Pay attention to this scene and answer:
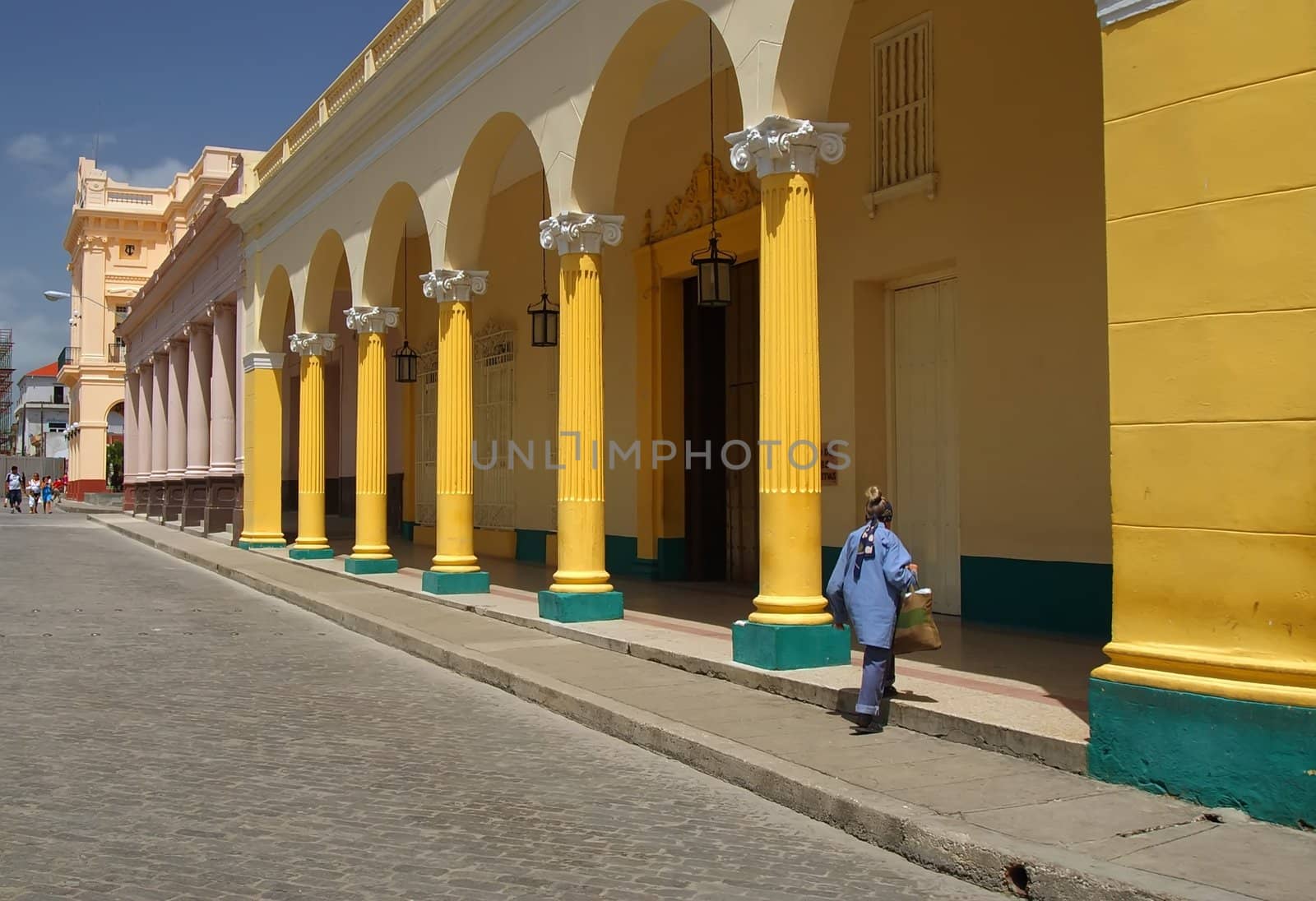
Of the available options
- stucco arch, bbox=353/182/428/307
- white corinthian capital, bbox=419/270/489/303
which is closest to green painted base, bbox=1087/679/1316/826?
white corinthian capital, bbox=419/270/489/303

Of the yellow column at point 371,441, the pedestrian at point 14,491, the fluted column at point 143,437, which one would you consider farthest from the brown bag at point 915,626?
the pedestrian at point 14,491

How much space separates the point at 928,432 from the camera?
1128 centimetres

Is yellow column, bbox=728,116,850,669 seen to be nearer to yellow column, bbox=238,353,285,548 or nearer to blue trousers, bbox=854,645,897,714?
blue trousers, bbox=854,645,897,714

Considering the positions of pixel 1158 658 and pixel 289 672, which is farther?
pixel 289 672

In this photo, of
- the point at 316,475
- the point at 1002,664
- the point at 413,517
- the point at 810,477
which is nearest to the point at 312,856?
the point at 810,477

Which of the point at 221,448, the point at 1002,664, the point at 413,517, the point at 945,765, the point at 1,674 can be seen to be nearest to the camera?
the point at 945,765

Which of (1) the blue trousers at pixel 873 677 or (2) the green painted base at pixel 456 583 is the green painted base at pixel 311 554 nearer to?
(2) the green painted base at pixel 456 583

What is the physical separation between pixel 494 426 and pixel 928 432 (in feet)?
32.9

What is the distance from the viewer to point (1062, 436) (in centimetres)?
966

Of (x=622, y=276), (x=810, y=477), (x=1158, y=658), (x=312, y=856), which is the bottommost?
(x=312, y=856)

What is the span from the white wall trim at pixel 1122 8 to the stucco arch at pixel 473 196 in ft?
28.0

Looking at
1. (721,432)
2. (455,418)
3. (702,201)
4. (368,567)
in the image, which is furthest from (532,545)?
(702,201)

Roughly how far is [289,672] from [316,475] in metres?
10.9

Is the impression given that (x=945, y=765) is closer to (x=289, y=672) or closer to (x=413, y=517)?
(x=289, y=672)
